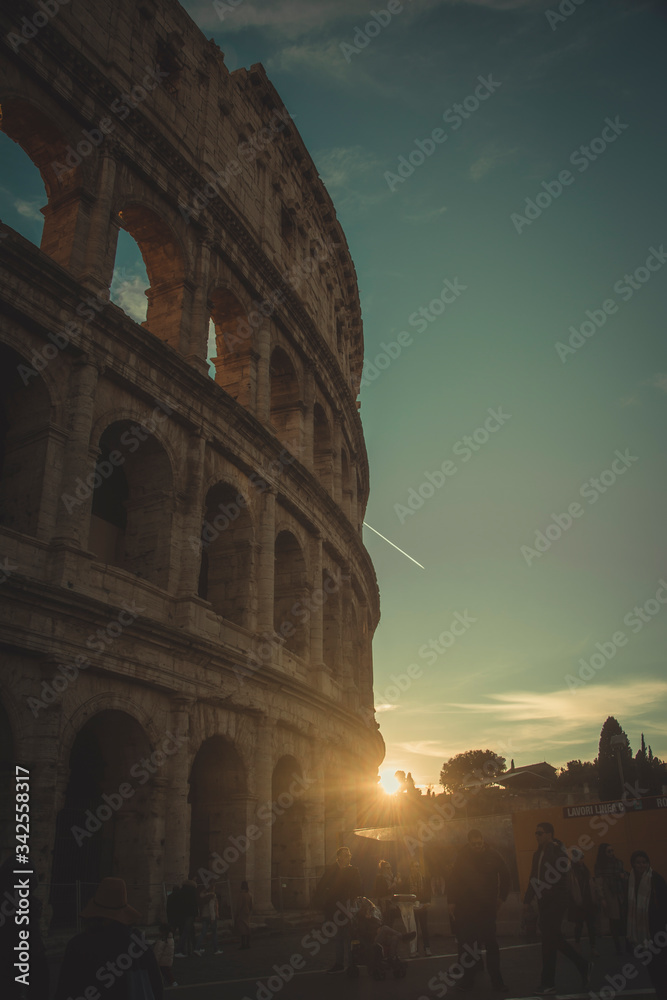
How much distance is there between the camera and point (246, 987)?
7832 millimetres

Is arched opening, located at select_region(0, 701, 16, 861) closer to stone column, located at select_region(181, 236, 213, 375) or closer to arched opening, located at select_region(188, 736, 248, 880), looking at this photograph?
arched opening, located at select_region(188, 736, 248, 880)

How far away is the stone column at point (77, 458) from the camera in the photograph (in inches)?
447

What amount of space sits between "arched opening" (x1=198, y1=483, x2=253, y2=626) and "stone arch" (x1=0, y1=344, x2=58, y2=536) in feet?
15.6

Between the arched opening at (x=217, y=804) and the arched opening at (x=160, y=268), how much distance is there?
836 centimetres

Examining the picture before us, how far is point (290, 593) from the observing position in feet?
62.0

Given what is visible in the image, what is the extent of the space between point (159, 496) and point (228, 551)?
9.17ft

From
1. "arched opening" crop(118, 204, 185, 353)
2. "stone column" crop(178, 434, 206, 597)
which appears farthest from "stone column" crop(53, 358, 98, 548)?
"arched opening" crop(118, 204, 185, 353)

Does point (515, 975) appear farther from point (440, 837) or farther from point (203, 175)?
point (440, 837)

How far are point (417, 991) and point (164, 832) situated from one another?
6111 mm

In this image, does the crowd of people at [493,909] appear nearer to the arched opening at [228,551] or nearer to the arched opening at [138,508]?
the arched opening at [138,508]

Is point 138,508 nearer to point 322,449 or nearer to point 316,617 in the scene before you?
point 316,617

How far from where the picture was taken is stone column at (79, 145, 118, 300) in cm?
1312

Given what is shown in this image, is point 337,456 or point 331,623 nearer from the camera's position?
point 331,623

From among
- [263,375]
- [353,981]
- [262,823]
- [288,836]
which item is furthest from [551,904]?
[263,375]
